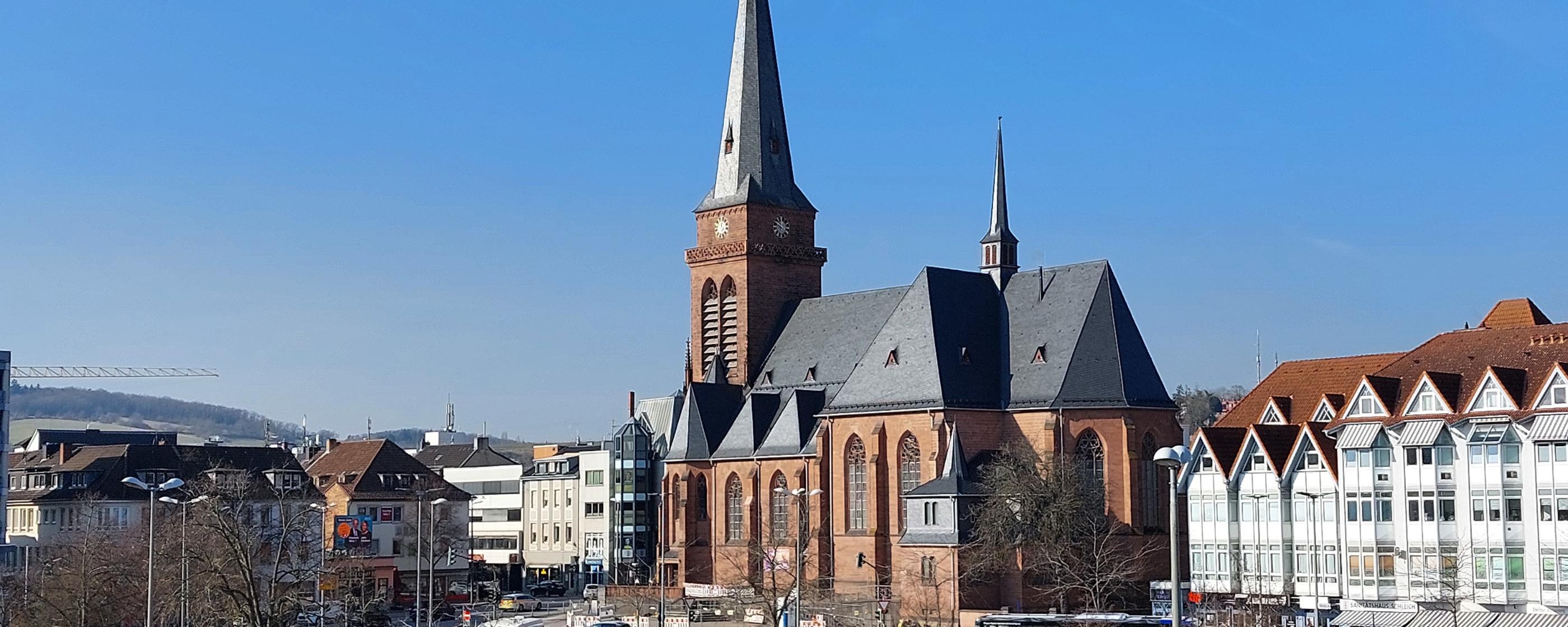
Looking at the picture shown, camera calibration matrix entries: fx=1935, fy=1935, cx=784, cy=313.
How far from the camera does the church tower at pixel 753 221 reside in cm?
10250

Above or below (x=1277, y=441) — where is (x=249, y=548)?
below

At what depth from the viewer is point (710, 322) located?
345 ft

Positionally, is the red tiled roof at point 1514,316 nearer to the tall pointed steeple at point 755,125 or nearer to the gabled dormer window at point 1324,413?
the gabled dormer window at point 1324,413

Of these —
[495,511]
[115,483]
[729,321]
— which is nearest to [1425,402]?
[729,321]

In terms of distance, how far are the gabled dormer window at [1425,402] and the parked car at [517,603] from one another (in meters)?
43.3

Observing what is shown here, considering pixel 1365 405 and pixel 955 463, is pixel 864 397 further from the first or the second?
pixel 1365 405

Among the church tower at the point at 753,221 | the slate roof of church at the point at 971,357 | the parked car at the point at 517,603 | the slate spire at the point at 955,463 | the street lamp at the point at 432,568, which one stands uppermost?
the church tower at the point at 753,221

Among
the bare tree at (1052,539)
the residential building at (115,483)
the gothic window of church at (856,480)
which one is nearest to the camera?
the bare tree at (1052,539)

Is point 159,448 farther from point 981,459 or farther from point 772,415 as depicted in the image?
point 981,459

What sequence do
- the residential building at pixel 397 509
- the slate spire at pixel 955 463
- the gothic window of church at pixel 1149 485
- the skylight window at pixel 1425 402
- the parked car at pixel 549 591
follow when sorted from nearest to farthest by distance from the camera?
1. the skylight window at pixel 1425 402
2. the gothic window of church at pixel 1149 485
3. the slate spire at pixel 955 463
4. the residential building at pixel 397 509
5. the parked car at pixel 549 591

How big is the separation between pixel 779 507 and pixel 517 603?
47.1 ft

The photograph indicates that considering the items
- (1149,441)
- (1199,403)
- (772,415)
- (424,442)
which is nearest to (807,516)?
(772,415)

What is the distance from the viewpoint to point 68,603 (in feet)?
205

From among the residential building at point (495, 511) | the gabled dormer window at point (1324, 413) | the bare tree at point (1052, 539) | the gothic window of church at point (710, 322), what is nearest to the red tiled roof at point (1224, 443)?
the gabled dormer window at point (1324, 413)
